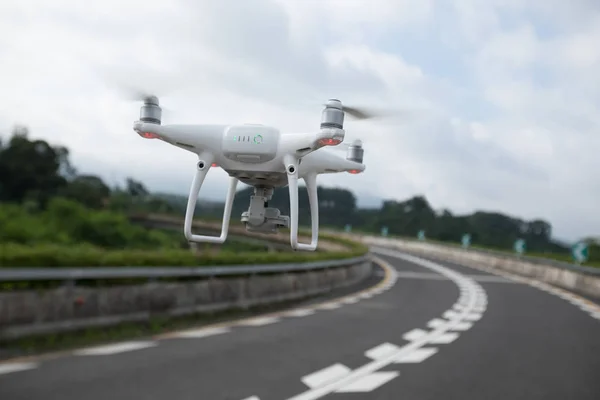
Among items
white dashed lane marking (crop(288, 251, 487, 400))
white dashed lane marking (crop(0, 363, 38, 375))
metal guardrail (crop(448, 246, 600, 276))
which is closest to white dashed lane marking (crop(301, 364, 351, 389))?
white dashed lane marking (crop(288, 251, 487, 400))

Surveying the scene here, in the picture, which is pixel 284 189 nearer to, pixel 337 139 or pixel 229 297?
pixel 337 139

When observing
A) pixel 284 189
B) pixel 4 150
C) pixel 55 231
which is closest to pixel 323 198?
pixel 284 189

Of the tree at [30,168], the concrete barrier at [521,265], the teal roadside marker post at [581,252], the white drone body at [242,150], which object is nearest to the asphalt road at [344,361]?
the tree at [30,168]

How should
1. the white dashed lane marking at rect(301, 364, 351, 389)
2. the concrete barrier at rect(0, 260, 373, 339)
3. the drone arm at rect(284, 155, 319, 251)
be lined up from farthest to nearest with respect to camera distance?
1. the concrete barrier at rect(0, 260, 373, 339)
2. the white dashed lane marking at rect(301, 364, 351, 389)
3. the drone arm at rect(284, 155, 319, 251)


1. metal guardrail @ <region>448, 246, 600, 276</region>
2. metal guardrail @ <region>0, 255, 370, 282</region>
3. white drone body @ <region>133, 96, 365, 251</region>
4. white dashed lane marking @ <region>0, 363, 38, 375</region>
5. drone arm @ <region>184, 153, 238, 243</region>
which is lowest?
white dashed lane marking @ <region>0, 363, 38, 375</region>

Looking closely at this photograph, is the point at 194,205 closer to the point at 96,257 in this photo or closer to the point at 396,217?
the point at 396,217

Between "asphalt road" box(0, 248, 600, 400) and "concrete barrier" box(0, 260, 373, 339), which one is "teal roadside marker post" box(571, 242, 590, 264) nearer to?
"asphalt road" box(0, 248, 600, 400)
